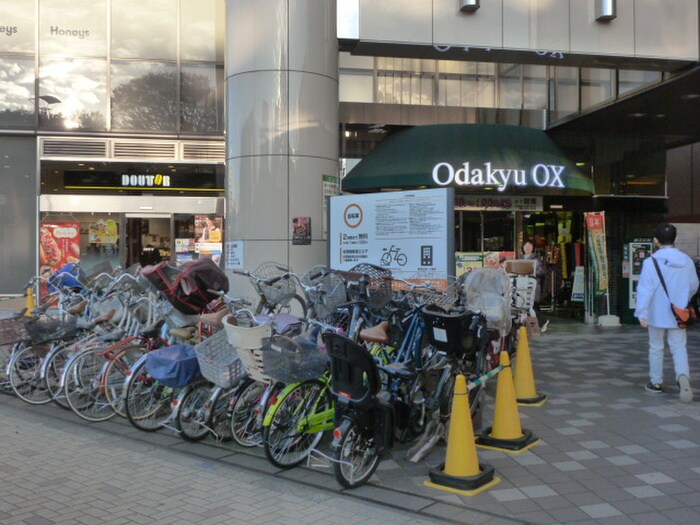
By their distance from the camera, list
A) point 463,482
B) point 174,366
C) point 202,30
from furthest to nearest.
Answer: point 202,30 → point 174,366 → point 463,482

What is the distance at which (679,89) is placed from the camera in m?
11.0

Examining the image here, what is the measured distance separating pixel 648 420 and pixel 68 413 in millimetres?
5748

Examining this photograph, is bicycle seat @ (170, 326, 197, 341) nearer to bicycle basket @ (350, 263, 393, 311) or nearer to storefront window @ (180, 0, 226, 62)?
bicycle basket @ (350, 263, 393, 311)

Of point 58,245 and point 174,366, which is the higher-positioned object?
point 58,245

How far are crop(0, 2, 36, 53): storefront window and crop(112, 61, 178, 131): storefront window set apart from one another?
76.1 inches

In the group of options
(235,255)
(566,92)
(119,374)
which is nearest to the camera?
(119,374)

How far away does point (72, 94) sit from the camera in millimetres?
14930

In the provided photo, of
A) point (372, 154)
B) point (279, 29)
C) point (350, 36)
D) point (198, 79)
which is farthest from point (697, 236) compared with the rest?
point (198, 79)

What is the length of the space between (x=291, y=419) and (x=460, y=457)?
1241 mm

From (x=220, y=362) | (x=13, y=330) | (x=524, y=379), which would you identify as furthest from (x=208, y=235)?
(x=220, y=362)

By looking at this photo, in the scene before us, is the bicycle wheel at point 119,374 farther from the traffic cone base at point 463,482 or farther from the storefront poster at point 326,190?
the storefront poster at point 326,190

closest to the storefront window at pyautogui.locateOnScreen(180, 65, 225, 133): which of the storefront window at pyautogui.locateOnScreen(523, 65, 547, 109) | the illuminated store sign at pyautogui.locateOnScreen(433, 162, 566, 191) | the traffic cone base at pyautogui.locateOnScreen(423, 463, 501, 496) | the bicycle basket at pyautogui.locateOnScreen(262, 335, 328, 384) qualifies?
the illuminated store sign at pyautogui.locateOnScreen(433, 162, 566, 191)

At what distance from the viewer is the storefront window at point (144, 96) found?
15.1 metres

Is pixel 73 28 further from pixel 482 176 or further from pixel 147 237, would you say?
pixel 482 176
